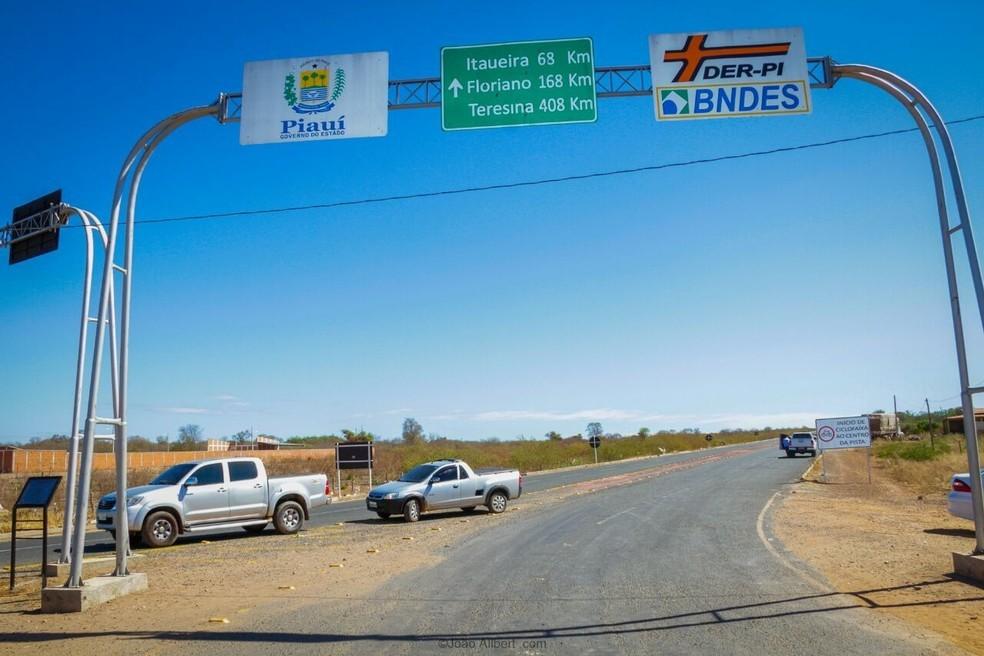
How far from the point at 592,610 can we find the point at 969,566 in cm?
528

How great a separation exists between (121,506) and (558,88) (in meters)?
8.57

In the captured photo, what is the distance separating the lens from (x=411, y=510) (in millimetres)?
20625

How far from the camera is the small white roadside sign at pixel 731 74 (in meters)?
10.2

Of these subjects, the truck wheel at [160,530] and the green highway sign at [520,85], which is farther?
the truck wheel at [160,530]

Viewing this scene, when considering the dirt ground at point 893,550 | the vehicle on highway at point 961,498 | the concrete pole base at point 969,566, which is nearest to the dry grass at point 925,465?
the dirt ground at point 893,550

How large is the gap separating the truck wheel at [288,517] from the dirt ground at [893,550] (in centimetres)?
1155

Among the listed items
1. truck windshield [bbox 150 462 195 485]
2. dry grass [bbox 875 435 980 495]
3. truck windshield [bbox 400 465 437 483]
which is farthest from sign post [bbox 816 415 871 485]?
truck windshield [bbox 150 462 195 485]

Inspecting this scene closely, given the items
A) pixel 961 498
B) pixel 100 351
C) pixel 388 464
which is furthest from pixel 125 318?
pixel 388 464

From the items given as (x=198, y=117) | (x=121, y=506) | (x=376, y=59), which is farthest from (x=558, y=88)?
(x=121, y=506)

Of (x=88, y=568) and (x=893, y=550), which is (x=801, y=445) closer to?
(x=893, y=550)

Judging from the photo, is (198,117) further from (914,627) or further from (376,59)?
(914,627)

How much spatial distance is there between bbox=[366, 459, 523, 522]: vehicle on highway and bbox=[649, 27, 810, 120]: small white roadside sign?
13.8 metres

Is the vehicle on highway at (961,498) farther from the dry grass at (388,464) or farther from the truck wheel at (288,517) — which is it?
the dry grass at (388,464)

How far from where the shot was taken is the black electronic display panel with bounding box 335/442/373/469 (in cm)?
3394
